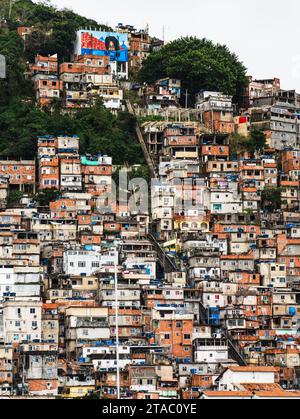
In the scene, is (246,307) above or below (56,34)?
below

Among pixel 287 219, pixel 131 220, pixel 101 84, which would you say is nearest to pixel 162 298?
pixel 131 220

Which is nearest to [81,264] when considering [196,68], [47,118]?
[47,118]

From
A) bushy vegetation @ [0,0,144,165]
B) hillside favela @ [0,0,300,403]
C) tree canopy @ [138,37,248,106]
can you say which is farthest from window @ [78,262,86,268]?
tree canopy @ [138,37,248,106]

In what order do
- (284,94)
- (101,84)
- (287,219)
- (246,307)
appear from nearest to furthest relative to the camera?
1. (246,307)
2. (287,219)
3. (101,84)
4. (284,94)

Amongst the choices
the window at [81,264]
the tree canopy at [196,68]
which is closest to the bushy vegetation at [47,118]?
the tree canopy at [196,68]
